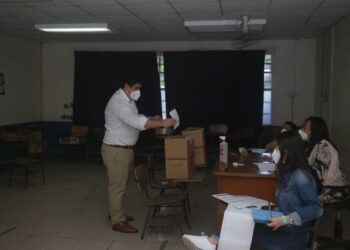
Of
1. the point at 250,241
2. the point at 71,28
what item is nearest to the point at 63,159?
the point at 71,28

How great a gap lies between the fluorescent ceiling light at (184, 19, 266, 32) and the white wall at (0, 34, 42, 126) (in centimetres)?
368

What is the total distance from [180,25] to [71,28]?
1.78 meters

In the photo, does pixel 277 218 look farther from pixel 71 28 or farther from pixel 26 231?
pixel 71 28

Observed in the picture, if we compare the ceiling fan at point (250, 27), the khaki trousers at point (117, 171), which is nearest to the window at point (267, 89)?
the ceiling fan at point (250, 27)

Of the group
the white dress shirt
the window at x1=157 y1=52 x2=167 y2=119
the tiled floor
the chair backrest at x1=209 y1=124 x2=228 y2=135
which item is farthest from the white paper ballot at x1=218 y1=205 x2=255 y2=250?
the window at x1=157 y1=52 x2=167 y2=119

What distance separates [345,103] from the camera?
5.08 m

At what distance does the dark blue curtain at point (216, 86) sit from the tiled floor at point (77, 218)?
1828mm

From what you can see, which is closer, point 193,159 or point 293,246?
point 293,246

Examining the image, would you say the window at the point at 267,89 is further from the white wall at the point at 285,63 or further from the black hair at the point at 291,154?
the black hair at the point at 291,154

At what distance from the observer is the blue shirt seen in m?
1.98

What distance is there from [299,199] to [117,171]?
2.12 m

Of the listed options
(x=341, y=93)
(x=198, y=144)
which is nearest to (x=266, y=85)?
(x=341, y=93)

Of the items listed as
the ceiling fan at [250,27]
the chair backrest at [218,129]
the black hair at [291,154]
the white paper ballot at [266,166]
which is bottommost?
the white paper ballot at [266,166]

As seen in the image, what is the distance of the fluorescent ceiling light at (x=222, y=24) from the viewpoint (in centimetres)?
545
